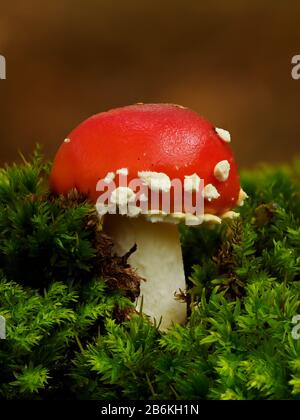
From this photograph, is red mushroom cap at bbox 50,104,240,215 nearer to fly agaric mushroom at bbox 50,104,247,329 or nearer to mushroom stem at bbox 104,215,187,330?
fly agaric mushroom at bbox 50,104,247,329

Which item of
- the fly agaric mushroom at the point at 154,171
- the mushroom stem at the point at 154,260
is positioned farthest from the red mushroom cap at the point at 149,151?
the mushroom stem at the point at 154,260

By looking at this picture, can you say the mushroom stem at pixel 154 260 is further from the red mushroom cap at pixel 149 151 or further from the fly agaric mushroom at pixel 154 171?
the red mushroom cap at pixel 149 151

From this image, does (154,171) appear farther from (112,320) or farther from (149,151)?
(112,320)

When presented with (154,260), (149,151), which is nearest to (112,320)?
(154,260)

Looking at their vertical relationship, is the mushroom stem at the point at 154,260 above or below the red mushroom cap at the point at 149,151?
below
